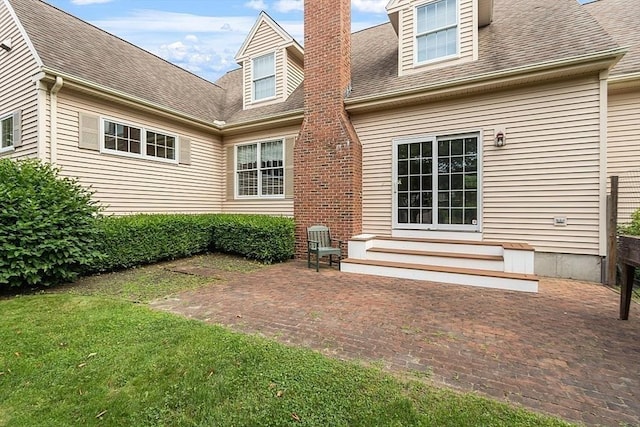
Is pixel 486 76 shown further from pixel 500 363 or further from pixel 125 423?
pixel 125 423

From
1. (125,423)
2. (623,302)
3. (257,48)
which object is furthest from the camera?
(257,48)

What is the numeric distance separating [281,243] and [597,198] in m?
6.48

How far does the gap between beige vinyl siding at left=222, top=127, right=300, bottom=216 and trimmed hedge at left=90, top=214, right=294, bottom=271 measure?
111 centimetres

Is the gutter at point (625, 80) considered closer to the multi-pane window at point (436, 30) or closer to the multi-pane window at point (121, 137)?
the multi-pane window at point (436, 30)

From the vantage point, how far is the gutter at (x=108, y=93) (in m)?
6.28

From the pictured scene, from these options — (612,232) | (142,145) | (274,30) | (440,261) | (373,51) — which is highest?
(274,30)

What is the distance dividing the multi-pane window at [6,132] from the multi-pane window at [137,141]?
90.0 inches

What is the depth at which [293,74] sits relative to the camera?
9.98m

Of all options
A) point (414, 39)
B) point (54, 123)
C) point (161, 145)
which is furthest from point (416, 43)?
point (54, 123)

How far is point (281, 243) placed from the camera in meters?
7.50

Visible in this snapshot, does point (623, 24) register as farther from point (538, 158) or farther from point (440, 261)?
point (440, 261)

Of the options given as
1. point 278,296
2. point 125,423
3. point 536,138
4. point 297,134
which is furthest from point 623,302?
point 297,134

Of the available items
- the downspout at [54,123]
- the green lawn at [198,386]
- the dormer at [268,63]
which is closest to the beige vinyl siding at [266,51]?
the dormer at [268,63]

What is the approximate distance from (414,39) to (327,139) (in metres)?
3.26
